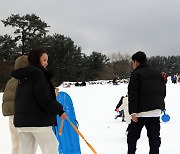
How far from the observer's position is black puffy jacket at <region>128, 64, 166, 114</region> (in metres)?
4.89

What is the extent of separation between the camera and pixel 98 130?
10.2 metres

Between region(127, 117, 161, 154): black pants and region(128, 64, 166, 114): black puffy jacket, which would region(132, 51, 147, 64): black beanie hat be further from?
region(127, 117, 161, 154): black pants

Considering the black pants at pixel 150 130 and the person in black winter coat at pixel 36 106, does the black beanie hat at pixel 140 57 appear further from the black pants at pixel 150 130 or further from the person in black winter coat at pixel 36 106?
the person in black winter coat at pixel 36 106

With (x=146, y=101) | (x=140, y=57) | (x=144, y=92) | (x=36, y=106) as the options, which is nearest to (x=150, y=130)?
(x=146, y=101)

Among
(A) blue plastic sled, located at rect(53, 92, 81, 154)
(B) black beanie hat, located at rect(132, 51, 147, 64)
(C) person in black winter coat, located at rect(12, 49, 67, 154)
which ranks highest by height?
(B) black beanie hat, located at rect(132, 51, 147, 64)

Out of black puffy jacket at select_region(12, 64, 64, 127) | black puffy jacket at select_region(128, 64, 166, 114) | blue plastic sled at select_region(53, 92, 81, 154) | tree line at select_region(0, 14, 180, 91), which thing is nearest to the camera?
black puffy jacket at select_region(12, 64, 64, 127)

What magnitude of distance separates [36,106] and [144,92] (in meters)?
1.70

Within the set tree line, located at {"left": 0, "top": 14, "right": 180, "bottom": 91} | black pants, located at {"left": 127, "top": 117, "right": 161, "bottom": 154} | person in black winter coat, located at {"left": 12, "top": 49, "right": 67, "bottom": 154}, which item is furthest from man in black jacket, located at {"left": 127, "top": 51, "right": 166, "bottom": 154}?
tree line, located at {"left": 0, "top": 14, "right": 180, "bottom": 91}

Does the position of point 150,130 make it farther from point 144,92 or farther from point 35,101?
point 35,101

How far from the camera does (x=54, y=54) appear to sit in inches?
2542

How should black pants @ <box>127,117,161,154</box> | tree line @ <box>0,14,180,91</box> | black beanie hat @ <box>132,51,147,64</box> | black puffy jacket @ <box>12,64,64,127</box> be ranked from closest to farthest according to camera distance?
black puffy jacket @ <box>12,64,64,127</box>
black pants @ <box>127,117,161,154</box>
black beanie hat @ <box>132,51,147,64</box>
tree line @ <box>0,14,180,91</box>

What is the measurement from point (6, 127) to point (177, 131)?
17.6 feet

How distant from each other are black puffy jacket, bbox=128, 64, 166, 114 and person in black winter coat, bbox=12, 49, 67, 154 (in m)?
1.29

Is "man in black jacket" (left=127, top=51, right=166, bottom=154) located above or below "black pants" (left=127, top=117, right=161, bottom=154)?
above
